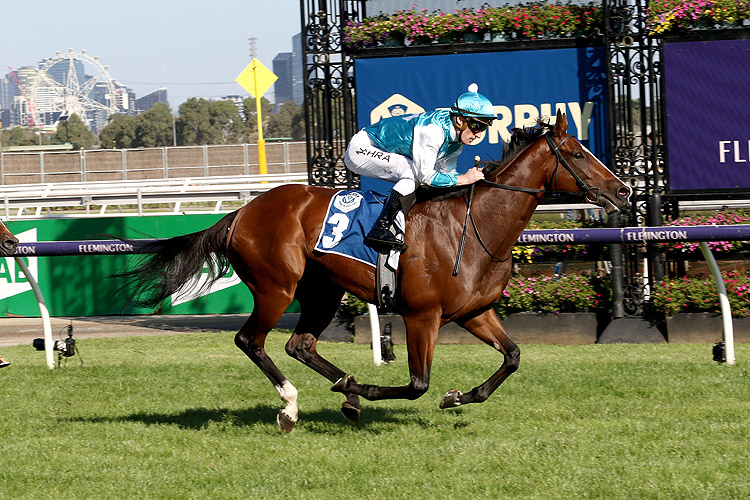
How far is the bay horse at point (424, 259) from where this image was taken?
5.21m

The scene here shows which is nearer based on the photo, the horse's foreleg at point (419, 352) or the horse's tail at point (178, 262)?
the horse's foreleg at point (419, 352)

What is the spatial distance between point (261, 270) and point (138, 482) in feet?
5.27

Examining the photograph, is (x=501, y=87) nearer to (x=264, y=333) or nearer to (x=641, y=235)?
(x=641, y=235)

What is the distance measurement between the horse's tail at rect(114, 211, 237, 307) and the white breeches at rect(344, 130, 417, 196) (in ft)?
2.99

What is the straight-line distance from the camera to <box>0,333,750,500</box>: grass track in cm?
434

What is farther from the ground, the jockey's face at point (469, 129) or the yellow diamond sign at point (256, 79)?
the yellow diamond sign at point (256, 79)

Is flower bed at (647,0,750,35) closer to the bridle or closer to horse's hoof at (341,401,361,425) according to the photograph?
the bridle

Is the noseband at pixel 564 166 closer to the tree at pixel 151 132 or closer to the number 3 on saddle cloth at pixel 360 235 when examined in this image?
the number 3 on saddle cloth at pixel 360 235

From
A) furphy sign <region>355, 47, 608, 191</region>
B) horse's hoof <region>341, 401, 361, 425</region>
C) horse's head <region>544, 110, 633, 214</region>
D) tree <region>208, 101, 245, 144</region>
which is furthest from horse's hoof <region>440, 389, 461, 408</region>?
tree <region>208, 101, 245, 144</region>

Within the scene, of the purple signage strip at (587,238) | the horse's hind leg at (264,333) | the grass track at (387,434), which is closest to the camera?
the grass track at (387,434)

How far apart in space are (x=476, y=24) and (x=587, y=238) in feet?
12.0

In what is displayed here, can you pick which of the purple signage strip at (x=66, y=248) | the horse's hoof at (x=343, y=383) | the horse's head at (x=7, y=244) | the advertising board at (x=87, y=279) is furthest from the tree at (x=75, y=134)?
the horse's hoof at (x=343, y=383)

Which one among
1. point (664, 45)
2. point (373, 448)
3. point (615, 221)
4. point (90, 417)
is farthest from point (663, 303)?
point (90, 417)

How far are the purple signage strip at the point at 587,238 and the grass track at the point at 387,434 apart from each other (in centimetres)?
96
